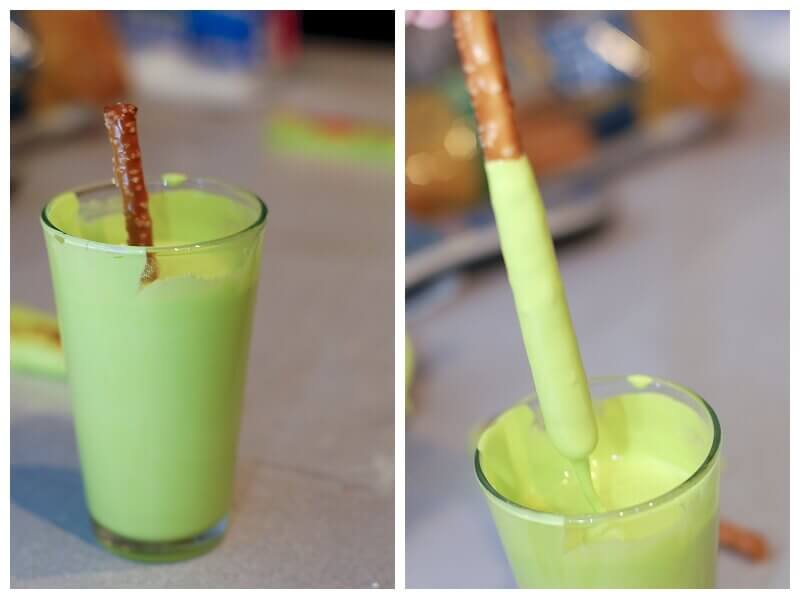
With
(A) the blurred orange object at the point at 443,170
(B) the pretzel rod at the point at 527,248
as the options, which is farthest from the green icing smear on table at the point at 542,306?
(A) the blurred orange object at the point at 443,170

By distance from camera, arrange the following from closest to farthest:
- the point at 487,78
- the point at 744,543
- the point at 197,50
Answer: the point at 487,78 < the point at 744,543 < the point at 197,50

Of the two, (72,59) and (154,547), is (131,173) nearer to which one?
(154,547)

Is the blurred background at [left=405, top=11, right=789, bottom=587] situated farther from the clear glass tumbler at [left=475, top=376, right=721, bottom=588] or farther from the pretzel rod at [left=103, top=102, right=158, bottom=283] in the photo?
the pretzel rod at [left=103, top=102, right=158, bottom=283]

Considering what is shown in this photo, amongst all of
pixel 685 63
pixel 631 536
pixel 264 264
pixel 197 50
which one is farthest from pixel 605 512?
pixel 197 50

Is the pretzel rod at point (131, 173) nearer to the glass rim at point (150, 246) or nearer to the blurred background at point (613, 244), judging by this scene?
the glass rim at point (150, 246)

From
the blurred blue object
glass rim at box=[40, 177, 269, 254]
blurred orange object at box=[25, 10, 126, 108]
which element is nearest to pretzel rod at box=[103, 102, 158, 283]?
glass rim at box=[40, 177, 269, 254]

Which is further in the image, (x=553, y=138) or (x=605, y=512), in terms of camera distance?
(x=553, y=138)

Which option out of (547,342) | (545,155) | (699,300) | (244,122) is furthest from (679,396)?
(244,122)
